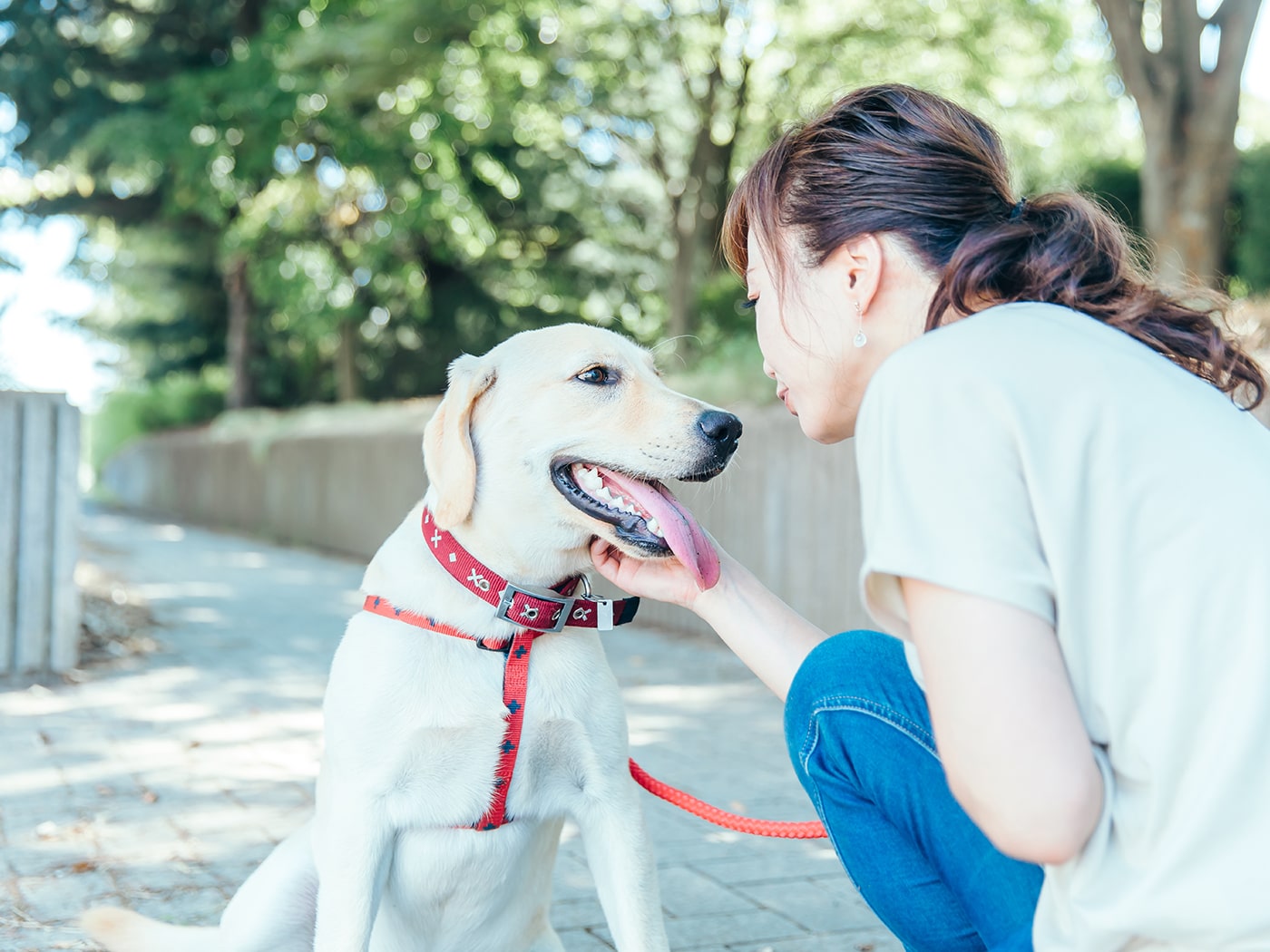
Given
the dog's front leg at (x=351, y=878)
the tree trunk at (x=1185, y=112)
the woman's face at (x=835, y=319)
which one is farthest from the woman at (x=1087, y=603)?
the tree trunk at (x=1185, y=112)

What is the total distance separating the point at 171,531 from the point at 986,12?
1334cm

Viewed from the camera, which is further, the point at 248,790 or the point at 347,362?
the point at 347,362

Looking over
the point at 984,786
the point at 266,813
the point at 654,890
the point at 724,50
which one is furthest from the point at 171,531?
Answer: the point at 984,786

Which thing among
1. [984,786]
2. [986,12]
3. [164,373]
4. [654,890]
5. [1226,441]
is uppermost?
[986,12]

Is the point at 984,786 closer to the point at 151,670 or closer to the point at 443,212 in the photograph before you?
the point at 151,670

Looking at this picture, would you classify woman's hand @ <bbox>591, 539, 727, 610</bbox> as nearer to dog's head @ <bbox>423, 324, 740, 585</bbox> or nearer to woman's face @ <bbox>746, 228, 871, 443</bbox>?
dog's head @ <bbox>423, 324, 740, 585</bbox>

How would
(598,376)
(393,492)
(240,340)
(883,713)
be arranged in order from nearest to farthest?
(883,713)
(598,376)
(393,492)
(240,340)

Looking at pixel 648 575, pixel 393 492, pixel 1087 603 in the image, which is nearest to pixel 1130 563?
pixel 1087 603

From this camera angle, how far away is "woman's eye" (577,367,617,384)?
259 centimetres

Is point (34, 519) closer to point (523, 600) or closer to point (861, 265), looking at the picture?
point (523, 600)

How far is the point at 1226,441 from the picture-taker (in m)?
1.34

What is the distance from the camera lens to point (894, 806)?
1.95 m

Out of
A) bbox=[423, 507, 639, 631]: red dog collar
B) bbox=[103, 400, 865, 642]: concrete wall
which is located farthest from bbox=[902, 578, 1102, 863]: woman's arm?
bbox=[103, 400, 865, 642]: concrete wall

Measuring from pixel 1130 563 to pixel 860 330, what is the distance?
0.65 metres
